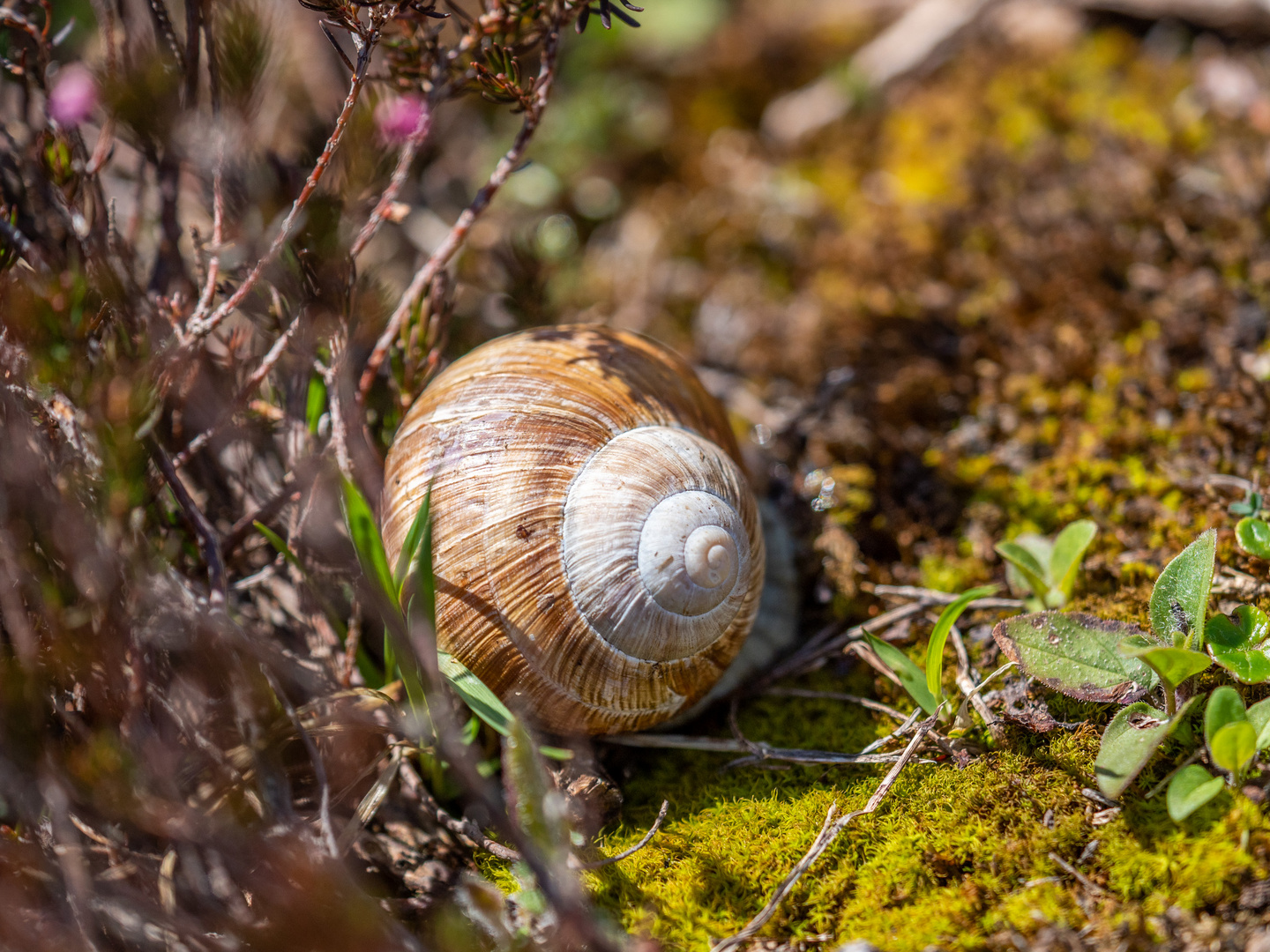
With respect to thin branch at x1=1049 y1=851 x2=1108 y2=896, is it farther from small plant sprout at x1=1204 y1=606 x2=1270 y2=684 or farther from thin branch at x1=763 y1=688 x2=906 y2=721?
small plant sprout at x1=1204 y1=606 x2=1270 y2=684

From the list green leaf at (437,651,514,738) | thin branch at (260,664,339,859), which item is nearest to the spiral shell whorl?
green leaf at (437,651,514,738)

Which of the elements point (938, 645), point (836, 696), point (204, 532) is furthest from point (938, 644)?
point (204, 532)

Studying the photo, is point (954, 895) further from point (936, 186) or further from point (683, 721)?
point (936, 186)

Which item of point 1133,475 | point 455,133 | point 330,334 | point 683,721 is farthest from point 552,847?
point 455,133

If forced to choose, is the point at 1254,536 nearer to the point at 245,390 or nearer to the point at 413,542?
the point at 413,542

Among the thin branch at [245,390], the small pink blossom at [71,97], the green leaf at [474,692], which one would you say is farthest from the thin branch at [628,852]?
the small pink blossom at [71,97]
